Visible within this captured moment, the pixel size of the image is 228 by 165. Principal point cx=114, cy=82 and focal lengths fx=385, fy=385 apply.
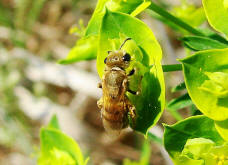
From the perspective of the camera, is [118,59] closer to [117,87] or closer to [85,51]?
[117,87]

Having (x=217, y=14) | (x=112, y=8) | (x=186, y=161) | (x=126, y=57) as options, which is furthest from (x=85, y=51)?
(x=186, y=161)

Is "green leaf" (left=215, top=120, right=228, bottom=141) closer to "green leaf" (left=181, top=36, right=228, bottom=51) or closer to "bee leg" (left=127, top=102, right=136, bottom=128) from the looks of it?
"bee leg" (left=127, top=102, right=136, bottom=128)

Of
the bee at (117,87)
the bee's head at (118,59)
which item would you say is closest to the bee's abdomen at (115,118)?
the bee at (117,87)

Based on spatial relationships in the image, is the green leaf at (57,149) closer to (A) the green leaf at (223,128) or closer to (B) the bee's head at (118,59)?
(B) the bee's head at (118,59)

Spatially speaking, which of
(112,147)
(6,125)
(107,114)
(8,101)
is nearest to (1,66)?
(8,101)

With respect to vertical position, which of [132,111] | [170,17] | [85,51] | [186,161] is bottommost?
[186,161]

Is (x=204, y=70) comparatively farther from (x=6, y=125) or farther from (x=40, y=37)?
(x=40, y=37)
